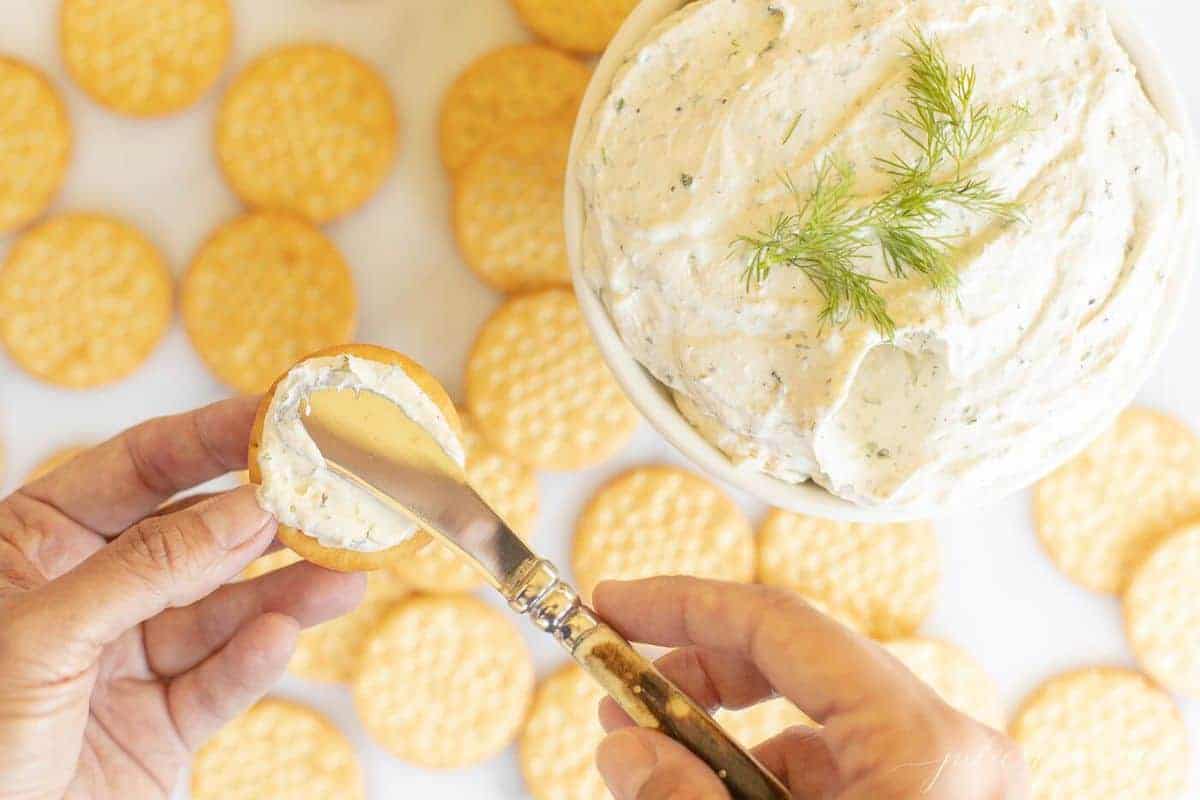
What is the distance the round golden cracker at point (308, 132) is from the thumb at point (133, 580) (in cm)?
43

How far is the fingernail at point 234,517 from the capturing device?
2.38 ft

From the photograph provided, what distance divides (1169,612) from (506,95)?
830 millimetres

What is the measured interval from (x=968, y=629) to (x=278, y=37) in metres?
0.92

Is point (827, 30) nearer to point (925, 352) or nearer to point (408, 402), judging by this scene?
point (925, 352)

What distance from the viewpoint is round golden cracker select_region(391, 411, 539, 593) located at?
42.8 inches

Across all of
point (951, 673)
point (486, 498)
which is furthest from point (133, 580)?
point (951, 673)

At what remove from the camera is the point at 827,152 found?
2.36ft

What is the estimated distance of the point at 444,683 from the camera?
1115mm

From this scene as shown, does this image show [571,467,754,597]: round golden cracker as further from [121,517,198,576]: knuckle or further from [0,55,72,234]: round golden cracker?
[0,55,72,234]: round golden cracker

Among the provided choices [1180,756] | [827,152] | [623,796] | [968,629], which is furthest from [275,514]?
[1180,756]

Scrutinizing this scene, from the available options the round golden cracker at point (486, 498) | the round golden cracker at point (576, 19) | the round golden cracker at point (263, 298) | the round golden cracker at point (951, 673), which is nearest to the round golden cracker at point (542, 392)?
the round golden cracker at point (486, 498)

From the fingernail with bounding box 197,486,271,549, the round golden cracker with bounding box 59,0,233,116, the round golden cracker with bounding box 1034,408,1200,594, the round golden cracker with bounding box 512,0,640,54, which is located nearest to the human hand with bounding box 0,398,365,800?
the fingernail with bounding box 197,486,271,549

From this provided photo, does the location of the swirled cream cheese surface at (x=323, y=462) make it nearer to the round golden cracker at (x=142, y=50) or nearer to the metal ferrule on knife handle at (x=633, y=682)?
the metal ferrule on knife handle at (x=633, y=682)

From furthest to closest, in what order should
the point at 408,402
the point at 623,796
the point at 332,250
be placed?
1. the point at 332,250
2. the point at 408,402
3. the point at 623,796
